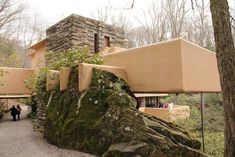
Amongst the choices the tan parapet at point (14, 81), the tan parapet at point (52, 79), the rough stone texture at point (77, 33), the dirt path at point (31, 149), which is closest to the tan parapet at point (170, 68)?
the tan parapet at point (52, 79)

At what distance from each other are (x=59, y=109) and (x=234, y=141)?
6399 mm

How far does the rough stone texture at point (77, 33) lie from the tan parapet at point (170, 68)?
459 cm

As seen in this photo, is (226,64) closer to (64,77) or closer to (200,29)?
(64,77)

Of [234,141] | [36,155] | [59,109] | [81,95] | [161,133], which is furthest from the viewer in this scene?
[59,109]

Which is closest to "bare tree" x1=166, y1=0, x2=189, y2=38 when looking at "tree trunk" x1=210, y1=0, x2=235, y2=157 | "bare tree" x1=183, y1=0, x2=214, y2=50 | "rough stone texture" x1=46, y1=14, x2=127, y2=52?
"bare tree" x1=183, y1=0, x2=214, y2=50

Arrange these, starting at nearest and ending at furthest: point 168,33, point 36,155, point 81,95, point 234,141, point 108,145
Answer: point 234,141
point 108,145
point 36,155
point 81,95
point 168,33

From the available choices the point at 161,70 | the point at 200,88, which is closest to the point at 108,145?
the point at 161,70

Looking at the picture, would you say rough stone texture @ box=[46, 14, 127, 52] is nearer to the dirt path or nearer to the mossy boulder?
the mossy boulder

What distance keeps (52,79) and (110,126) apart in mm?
4654

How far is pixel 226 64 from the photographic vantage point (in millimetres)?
5668

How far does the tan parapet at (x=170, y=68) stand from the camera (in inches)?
326

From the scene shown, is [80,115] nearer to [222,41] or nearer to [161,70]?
[161,70]

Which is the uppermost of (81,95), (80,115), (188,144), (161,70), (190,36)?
(190,36)

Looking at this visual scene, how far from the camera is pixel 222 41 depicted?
226 inches
